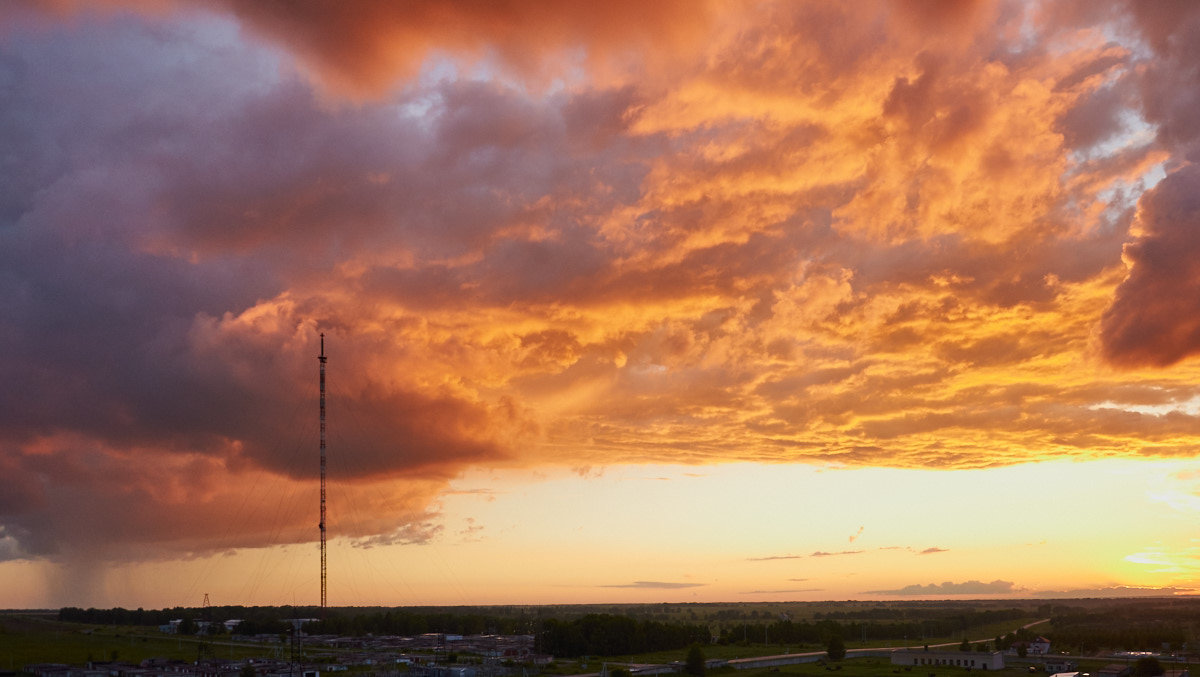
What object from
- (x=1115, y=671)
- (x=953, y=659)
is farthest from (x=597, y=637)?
(x=1115, y=671)

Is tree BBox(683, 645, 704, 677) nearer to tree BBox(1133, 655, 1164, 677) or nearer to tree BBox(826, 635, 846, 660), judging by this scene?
tree BBox(826, 635, 846, 660)

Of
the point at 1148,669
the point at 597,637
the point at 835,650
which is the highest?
the point at 597,637

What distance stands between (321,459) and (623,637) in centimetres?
7094

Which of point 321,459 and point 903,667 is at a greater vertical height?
point 321,459

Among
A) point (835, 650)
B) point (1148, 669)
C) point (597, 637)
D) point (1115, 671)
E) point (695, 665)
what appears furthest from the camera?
point (597, 637)

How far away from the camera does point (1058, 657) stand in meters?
181

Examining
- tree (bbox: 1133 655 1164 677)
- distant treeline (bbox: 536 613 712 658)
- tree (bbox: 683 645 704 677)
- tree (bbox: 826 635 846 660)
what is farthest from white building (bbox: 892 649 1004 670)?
A: distant treeline (bbox: 536 613 712 658)

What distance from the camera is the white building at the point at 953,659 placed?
516 feet

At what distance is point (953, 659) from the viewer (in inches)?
6368

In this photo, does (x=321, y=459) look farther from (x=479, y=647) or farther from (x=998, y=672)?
(x=998, y=672)

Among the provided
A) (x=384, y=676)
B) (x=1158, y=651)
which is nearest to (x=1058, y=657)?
(x=1158, y=651)

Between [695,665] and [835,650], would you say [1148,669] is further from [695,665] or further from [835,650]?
[695,665]

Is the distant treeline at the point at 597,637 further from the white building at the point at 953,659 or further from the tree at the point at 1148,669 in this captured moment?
the tree at the point at 1148,669

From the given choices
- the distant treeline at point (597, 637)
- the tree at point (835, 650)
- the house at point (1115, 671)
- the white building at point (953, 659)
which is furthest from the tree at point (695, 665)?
the house at point (1115, 671)
